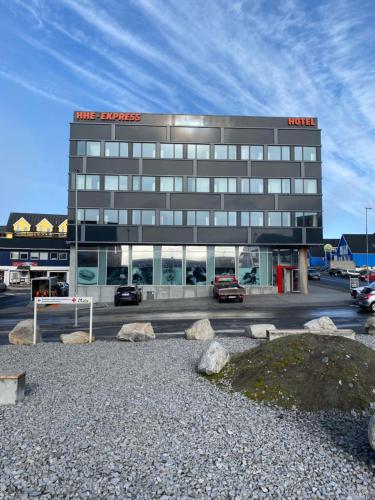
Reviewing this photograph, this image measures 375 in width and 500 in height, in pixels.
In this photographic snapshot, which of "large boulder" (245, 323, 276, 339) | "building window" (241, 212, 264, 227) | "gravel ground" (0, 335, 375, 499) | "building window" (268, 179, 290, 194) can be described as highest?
"building window" (268, 179, 290, 194)

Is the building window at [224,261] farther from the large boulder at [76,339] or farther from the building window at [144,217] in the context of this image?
the large boulder at [76,339]

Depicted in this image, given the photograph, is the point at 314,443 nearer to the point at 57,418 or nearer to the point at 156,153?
the point at 57,418

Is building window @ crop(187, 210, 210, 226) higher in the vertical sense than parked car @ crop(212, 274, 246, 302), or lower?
higher

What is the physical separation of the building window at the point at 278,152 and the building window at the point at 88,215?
17.9 meters

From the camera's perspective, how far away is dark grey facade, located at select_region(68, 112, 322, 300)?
38.5m

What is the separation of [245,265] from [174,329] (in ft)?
73.1

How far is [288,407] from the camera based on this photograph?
Result: 6.79 metres

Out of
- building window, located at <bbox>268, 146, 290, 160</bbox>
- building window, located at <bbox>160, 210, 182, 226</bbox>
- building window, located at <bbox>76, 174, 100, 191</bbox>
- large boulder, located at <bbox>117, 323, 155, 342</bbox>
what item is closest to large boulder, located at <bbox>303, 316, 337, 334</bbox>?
large boulder, located at <bbox>117, 323, 155, 342</bbox>

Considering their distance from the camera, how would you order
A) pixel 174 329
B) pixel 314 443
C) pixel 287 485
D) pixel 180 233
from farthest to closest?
pixel 180 233 → pixel 174 329 → pixel 314 443 → pixel 287 485

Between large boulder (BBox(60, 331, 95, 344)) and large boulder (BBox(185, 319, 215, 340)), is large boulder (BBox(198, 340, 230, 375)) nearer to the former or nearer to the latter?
large boulder (BBox(185, 319, 215, 340))

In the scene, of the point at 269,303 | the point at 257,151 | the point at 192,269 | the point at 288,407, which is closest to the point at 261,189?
the point at 257,151

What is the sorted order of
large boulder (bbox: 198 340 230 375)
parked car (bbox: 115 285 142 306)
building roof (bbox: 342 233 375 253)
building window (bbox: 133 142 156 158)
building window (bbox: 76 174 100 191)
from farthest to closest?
1. building roof (bbox: 342 233 375 253)
2. building window (bbox: 133 142 156 158)
3. building window (bbox: 76 174 100 191)
4. parked car (bbox: 115 285 142 306)
5. large boulder (bbox: 198 340 230 375)

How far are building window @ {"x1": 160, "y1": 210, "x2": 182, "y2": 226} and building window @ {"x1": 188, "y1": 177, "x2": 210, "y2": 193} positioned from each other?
8.72 ft

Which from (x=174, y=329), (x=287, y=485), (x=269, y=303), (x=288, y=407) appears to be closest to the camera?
(x=287, y=485)
